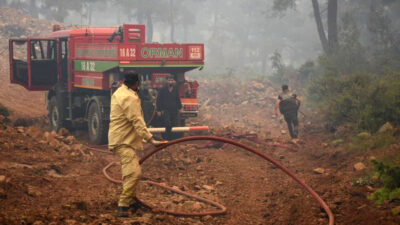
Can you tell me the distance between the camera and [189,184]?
9367 millimetres

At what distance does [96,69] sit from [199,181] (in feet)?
16.5

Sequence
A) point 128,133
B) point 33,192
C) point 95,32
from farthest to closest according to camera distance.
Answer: point 95,32
point 33,192
point 128,133

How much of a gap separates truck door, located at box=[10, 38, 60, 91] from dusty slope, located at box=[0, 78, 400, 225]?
3.06 metres

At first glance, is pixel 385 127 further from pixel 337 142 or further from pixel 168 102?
pixel 168 102

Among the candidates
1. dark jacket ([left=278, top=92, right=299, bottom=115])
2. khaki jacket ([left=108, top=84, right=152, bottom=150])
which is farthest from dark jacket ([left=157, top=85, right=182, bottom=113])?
khaki jacket ([left=108, top=84, right=152, bottom=150])

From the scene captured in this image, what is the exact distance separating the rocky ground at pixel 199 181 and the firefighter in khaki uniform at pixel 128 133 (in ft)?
1.29

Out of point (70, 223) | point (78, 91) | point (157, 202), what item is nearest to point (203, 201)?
point (157, 202)

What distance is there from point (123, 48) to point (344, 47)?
51.1ft

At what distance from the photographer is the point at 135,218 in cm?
669

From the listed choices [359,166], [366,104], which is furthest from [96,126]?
[366,104]

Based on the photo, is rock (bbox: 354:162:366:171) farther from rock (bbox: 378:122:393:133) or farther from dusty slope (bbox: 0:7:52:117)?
dusty slope (bbox: 0:7:52:117)

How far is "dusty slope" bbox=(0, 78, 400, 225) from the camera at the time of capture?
6.62m

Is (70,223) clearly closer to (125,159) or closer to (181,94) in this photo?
(125,159)

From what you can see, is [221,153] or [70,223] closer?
[70,223]
